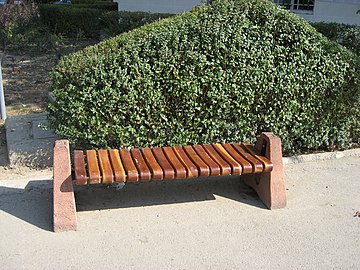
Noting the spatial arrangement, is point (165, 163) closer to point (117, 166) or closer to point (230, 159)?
point (117, 166)

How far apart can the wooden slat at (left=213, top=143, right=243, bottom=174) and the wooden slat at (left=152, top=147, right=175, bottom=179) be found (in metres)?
0.50

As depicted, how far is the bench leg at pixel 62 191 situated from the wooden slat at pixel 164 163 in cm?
73

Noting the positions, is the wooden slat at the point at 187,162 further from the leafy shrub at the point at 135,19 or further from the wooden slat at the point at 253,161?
the leafy shrub at the point at 135,19

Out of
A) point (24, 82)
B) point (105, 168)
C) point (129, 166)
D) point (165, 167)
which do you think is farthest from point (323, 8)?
point (105, 168)

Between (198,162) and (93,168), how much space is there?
2.84 ft

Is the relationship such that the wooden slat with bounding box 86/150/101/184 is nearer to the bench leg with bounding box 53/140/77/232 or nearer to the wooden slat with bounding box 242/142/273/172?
the bench leg with bounding box 53/140/77/232

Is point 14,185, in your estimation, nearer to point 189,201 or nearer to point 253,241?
point 189,201

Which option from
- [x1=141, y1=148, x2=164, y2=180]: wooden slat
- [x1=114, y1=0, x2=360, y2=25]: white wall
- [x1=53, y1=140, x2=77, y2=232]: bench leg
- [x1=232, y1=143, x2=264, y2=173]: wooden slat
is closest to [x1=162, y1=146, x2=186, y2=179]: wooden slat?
[x1=141, y1=148, x2=164, y2=180]: wooden slat

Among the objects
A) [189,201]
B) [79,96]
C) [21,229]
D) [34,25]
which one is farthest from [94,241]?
[34,25]

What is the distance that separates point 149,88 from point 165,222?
4.27 feet

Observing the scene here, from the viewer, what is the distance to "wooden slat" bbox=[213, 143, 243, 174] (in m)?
3.63

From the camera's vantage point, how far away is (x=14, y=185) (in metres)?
4.17

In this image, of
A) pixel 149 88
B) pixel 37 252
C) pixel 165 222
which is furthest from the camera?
pixel 149 88

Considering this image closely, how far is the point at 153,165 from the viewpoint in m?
3.60
